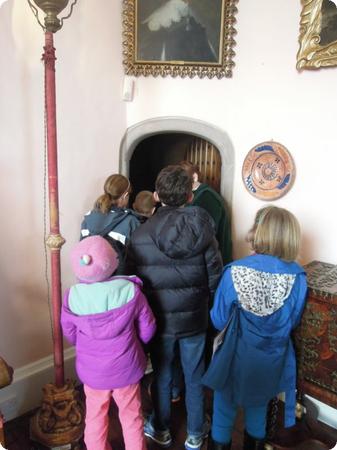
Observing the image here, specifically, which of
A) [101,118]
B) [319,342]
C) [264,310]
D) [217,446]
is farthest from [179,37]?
[217,446]

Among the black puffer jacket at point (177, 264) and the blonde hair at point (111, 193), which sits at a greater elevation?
the blonde hair at point (111, 193)

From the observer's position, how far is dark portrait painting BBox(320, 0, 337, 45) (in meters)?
1.94

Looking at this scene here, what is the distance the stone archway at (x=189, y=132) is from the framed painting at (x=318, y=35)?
0.66 meters

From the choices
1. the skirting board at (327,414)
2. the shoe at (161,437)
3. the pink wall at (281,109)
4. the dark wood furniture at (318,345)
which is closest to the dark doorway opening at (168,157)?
the pink wall at (281,109)

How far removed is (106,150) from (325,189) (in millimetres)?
1498

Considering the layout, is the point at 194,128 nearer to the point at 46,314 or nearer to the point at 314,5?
the point at 314,5

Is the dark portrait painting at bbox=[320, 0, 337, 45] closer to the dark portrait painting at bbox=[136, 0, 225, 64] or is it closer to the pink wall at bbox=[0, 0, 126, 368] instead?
the dark portrait painting at bbox=[136, 0, 225, 64]

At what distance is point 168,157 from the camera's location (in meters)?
3.73

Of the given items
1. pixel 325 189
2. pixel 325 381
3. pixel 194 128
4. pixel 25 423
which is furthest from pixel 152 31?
pixel 25 423

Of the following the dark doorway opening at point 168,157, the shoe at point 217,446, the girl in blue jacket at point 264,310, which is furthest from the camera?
the dark doorway opening at point 168,157

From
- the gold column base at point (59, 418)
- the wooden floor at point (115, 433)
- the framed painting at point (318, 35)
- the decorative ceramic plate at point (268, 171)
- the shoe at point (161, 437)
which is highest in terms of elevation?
the framed painting at point (318, 35)

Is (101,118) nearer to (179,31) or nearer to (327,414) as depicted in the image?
(179,31)

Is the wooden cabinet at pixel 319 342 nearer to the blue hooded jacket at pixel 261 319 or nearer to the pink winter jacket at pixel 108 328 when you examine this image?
the blue hooded jacket at pixel 261 319

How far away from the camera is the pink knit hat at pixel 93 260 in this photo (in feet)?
4.78
